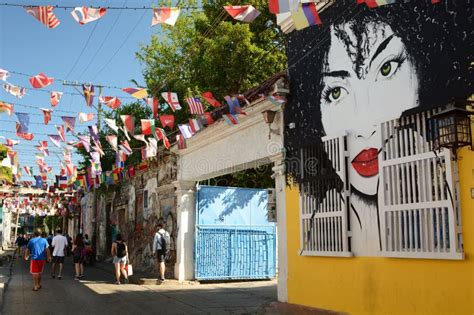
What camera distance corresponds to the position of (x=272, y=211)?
32.8ft

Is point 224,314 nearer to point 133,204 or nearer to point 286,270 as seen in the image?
point 286,270

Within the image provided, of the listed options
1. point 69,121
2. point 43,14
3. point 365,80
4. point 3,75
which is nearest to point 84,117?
point 69,121

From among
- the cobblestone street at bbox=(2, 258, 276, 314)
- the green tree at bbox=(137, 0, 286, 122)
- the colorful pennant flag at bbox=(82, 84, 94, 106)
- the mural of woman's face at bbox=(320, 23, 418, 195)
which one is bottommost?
the cobblestone street at bbox=(2, 258, 276, 314)

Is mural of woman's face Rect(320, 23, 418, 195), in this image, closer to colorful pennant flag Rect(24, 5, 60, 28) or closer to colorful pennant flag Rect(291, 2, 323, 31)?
colorful pennant flag Rect(291, 2, 323, 31)

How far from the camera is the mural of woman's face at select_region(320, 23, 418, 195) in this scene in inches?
273

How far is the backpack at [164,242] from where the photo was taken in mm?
14070

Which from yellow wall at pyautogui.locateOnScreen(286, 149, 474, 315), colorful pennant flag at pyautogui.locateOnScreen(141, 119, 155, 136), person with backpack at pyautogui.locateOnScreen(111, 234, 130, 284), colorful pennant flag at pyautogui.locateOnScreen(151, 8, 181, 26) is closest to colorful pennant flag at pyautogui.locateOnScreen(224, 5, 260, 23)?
colorful pennant flag at pyautogui.locateOnScreen(151, 8, 181, 26)

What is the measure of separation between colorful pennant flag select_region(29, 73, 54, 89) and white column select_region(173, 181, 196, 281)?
558cm

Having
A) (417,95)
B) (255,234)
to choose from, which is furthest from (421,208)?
(255,234)

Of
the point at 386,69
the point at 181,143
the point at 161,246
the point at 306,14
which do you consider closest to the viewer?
the point at 306,14

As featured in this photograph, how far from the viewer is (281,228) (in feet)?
31.0

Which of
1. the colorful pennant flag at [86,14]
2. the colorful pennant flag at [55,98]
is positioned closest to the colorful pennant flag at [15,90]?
the colorful pennant flag at [55,98]

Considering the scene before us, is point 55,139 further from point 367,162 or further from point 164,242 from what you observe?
point 367,162

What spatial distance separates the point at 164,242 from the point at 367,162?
8.40m
